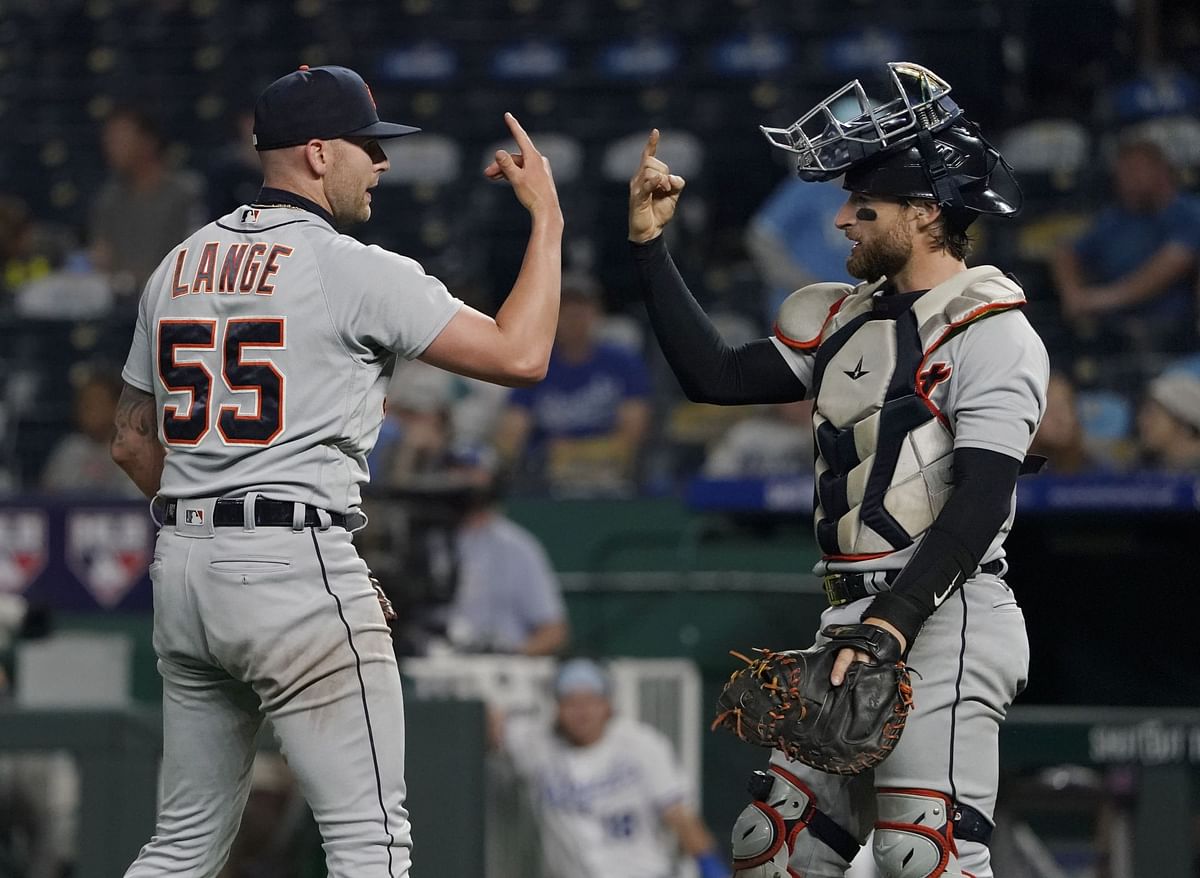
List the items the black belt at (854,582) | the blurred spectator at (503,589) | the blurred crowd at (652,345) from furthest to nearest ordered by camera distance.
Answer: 1. the blurred crowd at (652,345)
2. the blurred spectator at (503,589)
3. the black belt at (854,582)

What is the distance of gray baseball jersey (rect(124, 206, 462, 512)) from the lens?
327 centimetres

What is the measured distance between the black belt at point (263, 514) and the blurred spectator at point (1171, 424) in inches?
156

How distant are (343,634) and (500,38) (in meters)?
8.78

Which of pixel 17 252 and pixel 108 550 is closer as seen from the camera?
pixel 108 550

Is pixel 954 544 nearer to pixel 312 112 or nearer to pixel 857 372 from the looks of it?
pixel 857 372

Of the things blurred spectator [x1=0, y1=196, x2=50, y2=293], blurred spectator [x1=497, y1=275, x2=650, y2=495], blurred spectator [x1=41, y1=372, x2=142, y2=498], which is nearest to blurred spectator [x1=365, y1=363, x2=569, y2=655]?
blurred spectator [x1=497, y1=275, x2=650, y2=495]

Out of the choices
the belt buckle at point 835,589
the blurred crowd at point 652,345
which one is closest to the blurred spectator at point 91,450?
the blurred crowd at point 652,345

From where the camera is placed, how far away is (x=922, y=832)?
320 centimetres

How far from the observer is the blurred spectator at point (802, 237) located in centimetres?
756

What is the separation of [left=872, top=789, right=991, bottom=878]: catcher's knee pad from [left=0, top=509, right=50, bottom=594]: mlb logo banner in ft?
16.7

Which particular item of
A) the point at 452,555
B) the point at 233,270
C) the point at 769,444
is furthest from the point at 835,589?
the point at 769,444

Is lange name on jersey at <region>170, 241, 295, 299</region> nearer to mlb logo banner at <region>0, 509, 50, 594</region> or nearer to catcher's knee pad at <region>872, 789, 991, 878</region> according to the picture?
catcher's knee pad at <region>872, 789, 991, 878</region>

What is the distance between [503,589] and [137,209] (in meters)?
3.83

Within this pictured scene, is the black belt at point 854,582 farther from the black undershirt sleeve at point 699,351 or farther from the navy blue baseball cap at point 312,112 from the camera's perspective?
the navy blue baseball cap at point 312,112
